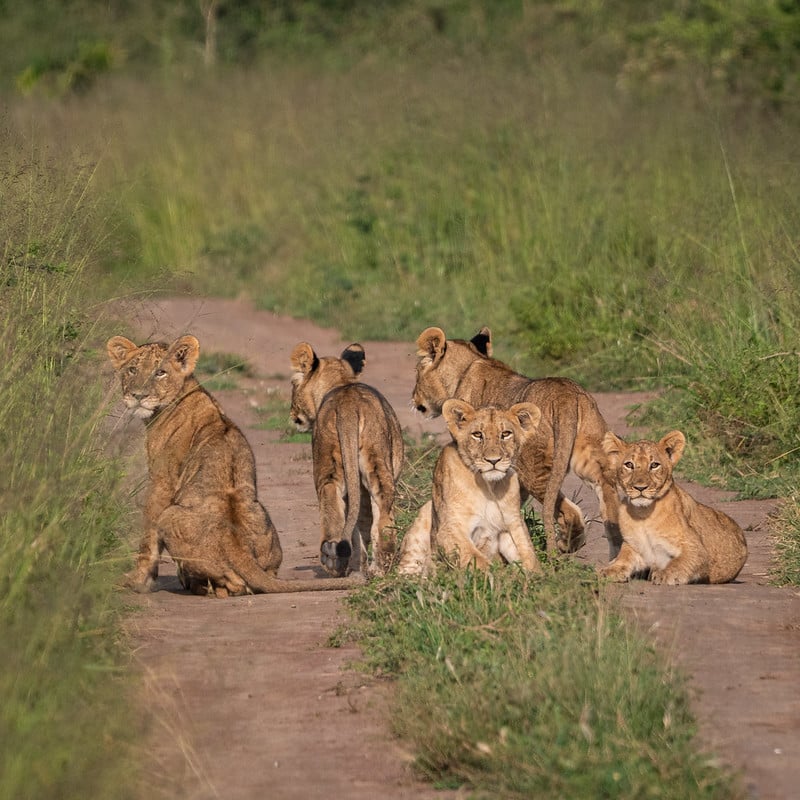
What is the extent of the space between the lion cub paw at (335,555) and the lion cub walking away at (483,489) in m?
0.35

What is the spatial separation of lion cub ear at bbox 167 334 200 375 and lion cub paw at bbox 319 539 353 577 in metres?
1.09

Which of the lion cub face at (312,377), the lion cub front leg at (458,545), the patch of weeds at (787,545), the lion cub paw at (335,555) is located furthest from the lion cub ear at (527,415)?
the lion cub face at (312,377)

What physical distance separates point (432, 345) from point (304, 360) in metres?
0.82

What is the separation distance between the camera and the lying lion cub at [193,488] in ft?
23.1

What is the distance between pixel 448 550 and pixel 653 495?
105 cm

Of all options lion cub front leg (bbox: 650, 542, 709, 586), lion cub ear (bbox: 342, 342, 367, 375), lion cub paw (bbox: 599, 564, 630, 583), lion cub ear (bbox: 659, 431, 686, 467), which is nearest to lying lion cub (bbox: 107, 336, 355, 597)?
lion cub ear (bbox: 342, 342, 367, 375)

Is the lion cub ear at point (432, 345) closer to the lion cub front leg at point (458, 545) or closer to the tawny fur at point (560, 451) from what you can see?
the tawny fur at point (560, 451)

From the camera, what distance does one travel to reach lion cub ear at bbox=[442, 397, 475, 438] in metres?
6.83

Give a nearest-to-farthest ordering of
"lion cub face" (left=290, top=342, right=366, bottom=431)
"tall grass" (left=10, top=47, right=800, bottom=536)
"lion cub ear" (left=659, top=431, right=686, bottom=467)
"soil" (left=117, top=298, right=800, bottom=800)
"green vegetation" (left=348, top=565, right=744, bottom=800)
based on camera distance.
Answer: "green vegetation" (left=348, top=565, right=744, bottom=800) < "soil" (left=117, top=298, right=800, bottom=800) < "lion cub ear" (left=659, top=431, right=686, bottom=467) < "lion cub face" (left=290, top=342, right=366, bottom=431) < "tall grass" (left=10, top=47, right=800, bottom=536)

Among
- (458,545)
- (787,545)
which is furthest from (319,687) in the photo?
(787,545)

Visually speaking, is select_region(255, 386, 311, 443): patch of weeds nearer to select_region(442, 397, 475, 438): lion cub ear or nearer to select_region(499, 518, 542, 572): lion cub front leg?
select_region(442, 397, 475, 438): lion cub ear

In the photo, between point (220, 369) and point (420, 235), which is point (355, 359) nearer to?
point (220, 369)

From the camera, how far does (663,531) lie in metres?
7.17

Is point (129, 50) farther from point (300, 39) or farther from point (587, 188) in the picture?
point (587, 188)
